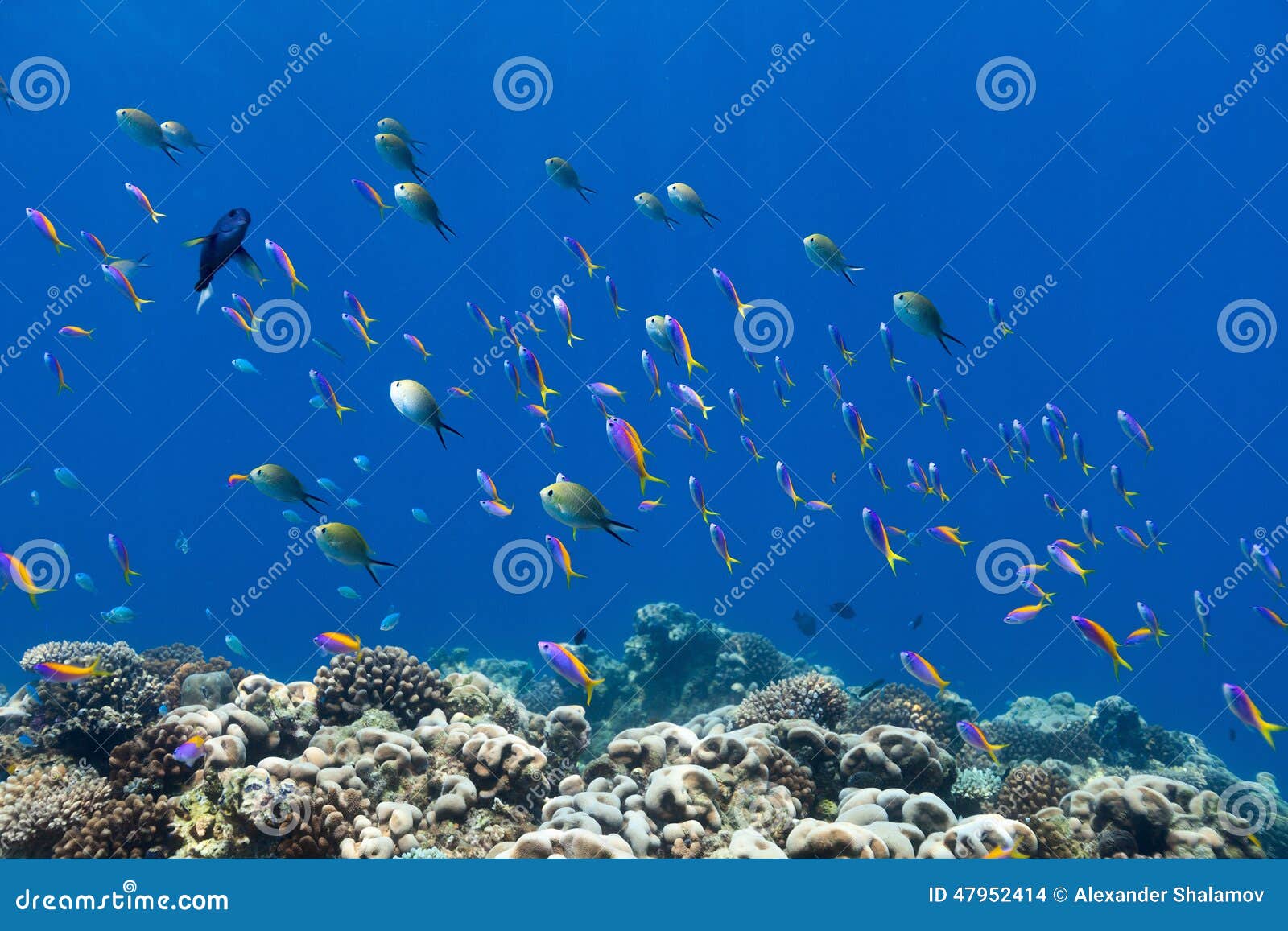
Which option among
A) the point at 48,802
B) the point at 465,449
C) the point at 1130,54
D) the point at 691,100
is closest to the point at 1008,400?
the point at 1130,54

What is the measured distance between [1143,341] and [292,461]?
3287 inches

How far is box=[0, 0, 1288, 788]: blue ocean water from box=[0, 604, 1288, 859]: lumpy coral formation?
1446cm

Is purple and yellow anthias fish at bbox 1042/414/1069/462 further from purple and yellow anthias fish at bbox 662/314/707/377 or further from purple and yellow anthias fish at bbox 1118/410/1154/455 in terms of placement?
purple and yellow anthias fish at bbox 662/314/707/377

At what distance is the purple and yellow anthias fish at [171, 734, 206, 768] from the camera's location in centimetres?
449

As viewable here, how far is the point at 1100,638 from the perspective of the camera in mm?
5039

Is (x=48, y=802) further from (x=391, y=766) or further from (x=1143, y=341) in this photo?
(x=1143, y=341)

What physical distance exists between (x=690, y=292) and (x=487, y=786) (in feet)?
188

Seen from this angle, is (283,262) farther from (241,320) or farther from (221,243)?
(221,243)

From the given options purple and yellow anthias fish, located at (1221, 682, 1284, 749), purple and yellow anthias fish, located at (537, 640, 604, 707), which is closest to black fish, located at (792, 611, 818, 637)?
purple and yellow anthias fish, located at (1221, 682, 1284, 749)

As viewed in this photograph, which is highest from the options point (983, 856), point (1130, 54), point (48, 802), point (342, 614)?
point (1130, 54)

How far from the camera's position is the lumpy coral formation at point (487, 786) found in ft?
13.5

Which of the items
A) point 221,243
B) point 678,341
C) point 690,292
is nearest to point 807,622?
point 678,341

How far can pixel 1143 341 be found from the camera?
55.6 metres

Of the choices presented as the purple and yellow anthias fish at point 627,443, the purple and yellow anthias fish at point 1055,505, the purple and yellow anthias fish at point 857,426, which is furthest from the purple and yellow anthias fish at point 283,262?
the purple and yellow anthias fish at point 1055,505
